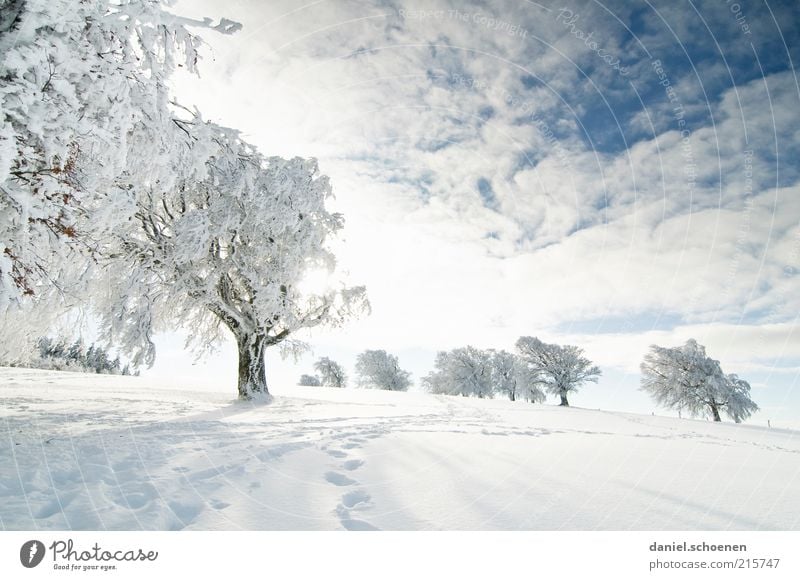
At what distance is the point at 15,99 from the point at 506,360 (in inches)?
2393

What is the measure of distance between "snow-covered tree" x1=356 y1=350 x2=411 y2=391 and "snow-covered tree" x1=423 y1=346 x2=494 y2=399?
5689 mm

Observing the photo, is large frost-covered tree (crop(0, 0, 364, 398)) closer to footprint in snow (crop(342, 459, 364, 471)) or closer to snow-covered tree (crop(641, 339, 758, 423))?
footprint in snow (crop(342, 459, 364, 471))

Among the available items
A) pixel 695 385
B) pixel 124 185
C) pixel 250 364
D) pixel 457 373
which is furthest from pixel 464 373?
pixel 124 185

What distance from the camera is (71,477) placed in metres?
3.52

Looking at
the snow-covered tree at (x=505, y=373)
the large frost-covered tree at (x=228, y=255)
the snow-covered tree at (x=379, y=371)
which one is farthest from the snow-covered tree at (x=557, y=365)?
the large frost-covered tree at (x=228, y=255)

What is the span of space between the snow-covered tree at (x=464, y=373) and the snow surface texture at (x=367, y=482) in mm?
51130

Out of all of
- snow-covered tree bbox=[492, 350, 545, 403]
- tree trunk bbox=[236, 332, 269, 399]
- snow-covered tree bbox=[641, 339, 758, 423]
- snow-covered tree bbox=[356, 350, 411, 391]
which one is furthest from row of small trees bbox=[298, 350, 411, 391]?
tree trunk bbox=[236, 332, 269, 399]

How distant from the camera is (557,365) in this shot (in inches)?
1624

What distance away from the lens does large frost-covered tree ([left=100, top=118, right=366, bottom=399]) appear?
32.2 feet

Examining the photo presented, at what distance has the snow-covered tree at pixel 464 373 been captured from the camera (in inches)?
2191

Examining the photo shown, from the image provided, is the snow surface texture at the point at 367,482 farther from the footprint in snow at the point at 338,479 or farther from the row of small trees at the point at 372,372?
the row of small trees at the point at 372,372

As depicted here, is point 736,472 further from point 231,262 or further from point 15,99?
point 231,262
